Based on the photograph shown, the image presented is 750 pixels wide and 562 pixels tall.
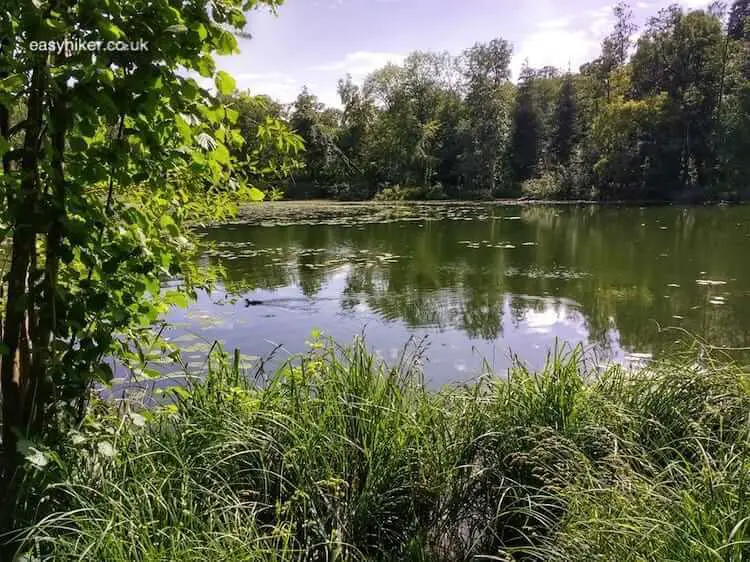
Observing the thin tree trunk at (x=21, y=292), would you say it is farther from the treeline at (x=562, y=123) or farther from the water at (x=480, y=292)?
the treeline at (x=562, y=123)

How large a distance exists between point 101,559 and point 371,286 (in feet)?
26.0

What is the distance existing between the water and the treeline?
16741 mm

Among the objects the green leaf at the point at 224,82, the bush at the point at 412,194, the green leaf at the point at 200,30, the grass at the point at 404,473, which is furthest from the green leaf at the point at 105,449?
the bush at the point at 412,194

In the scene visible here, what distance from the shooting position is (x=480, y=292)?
884 cm

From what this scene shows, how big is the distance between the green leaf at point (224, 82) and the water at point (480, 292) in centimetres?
109

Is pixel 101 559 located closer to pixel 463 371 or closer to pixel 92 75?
pixel 92 75

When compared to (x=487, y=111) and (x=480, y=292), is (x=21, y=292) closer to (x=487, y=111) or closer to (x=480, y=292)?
(x=480, y=292)

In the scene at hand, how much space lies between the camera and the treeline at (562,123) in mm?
32219

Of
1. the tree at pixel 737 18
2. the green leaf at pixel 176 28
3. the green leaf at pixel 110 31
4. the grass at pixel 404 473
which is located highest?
the tree at pixel 737 18

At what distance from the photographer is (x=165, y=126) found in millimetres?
1660

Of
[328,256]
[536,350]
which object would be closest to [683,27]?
[328,256]

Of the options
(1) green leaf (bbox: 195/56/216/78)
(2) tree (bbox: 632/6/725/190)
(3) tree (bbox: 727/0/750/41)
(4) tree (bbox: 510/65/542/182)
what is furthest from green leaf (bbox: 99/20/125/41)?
(3) tree (bbox: 727/0/750/41)

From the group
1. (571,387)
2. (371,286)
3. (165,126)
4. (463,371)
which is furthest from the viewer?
(371,286)

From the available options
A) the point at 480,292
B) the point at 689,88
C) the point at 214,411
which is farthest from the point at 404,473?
the point at 689,88
